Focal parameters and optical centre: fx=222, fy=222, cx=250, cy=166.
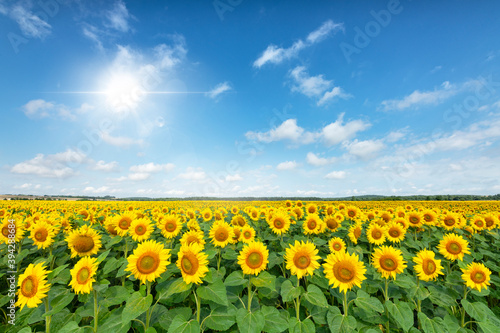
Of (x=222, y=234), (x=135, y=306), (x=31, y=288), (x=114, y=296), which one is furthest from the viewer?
(x=222, y=234)

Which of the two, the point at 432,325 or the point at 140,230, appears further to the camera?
the point at 140,230

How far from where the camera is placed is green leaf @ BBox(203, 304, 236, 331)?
283cm

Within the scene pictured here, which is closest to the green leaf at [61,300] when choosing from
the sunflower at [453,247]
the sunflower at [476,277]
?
the sunflower at [476,277]

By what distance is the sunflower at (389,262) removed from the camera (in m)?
3.83

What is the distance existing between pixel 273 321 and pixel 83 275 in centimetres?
260

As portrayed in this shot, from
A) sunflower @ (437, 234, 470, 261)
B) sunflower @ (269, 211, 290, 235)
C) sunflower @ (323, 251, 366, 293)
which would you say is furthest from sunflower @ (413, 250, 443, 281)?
sunflower @ (269, 211, 290, 235)

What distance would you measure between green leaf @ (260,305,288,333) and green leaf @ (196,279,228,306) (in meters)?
0.77

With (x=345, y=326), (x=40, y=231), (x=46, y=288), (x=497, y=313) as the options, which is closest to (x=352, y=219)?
(x=497, y=313)

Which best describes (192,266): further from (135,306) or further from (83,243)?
(83,243)

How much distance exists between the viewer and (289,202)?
11.2 m

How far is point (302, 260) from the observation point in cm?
356

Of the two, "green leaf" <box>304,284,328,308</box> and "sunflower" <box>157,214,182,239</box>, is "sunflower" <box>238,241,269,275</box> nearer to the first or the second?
"green leaf" <box>304,284,328,308</box>

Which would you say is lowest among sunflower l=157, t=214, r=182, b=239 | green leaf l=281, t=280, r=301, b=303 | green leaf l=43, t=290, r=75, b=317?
green leaf l=281, t=280, r=301, b=303

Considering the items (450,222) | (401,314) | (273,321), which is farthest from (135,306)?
(450,222)
